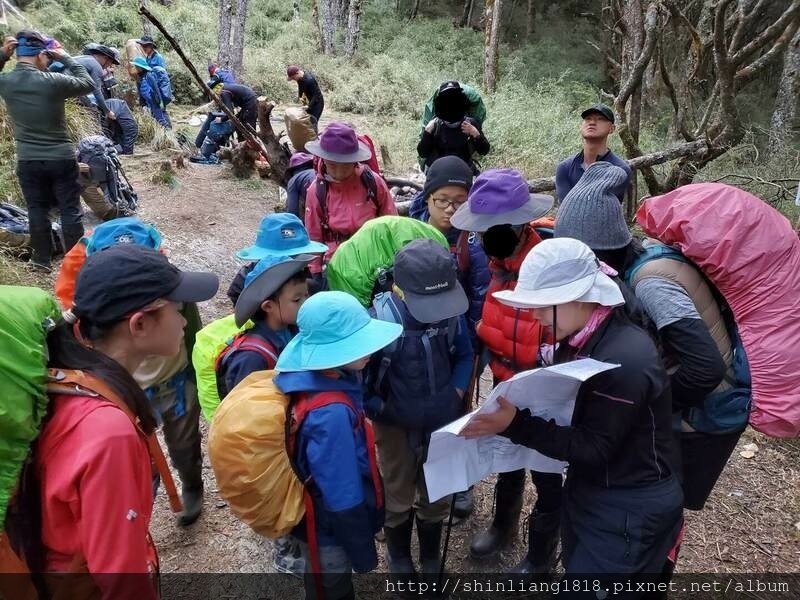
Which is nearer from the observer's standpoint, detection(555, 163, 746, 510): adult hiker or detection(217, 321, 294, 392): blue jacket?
detection(555, 163, 746, 510): adult hiker

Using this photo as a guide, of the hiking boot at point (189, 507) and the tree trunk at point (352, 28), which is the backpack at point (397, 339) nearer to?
the hiking boot at point (189, 507)

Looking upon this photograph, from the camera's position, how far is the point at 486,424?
6.27ft

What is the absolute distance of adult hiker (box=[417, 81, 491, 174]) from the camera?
4867 mm

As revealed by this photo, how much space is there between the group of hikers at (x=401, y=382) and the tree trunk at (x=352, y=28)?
68.1ft

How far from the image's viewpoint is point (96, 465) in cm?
135

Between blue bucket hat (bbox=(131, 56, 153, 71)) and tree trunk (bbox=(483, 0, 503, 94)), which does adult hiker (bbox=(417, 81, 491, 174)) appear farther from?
tree trunk (bbox=(483, 0, 503, 94))

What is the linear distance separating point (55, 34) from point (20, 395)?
18568mm

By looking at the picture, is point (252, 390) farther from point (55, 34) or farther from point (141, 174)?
point (55, 34)

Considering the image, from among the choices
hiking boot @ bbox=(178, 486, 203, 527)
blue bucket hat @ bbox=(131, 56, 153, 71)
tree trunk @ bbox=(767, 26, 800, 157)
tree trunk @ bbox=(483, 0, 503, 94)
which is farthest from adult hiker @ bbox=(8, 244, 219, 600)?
tree trunk @ bbox=(483, 0, 503, 94)

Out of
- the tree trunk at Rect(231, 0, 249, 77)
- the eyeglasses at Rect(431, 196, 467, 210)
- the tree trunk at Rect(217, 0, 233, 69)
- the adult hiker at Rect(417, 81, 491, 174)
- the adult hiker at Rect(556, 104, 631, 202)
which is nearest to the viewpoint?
the eyeglasses at Rect(431, 196, 467, 210)

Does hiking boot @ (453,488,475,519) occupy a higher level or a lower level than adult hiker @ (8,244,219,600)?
lower

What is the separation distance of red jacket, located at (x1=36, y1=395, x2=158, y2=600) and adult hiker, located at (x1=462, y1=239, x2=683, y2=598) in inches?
44.1

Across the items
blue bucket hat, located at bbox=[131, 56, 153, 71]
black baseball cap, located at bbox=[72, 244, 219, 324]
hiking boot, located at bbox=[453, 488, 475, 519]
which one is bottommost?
hiking boot, located at bbox=[453, 488, 475, 519]

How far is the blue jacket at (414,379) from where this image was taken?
2.42m
